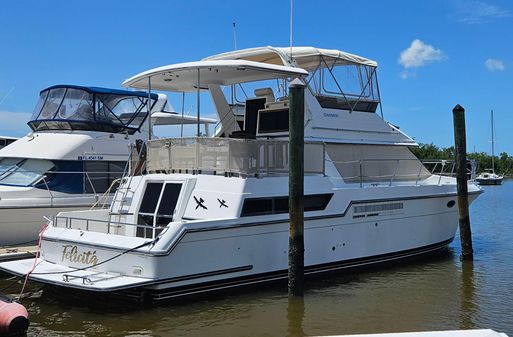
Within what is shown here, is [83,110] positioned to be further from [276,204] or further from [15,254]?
[276,204]

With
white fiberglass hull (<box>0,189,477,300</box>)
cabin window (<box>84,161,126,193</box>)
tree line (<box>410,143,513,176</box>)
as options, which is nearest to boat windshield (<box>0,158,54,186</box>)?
cabin window (<box>84,161,126,193</box>)

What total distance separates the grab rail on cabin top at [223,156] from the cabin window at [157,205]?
1.35 ft

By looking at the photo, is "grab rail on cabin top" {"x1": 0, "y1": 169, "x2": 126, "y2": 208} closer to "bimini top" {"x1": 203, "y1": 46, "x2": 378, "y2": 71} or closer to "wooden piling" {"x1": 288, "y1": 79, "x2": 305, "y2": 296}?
"bimini top" {"x1": 203, "y1": 46, "x2": 378, "y2": 71}

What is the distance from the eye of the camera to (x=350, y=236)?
11.5 m

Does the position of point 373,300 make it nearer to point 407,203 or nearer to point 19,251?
point 407,203

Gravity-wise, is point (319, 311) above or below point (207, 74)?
below

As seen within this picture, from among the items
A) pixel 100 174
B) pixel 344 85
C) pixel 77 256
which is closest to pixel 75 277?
pixel 77 256

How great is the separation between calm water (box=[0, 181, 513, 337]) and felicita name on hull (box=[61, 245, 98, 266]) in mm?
699

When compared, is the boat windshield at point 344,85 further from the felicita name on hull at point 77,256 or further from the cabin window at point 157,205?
the felicita name on hull at point 77,256

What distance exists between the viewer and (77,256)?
9.63 meters

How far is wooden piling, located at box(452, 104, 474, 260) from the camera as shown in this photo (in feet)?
44.1

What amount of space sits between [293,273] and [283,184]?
5.90ft

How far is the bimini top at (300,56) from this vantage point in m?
12.5

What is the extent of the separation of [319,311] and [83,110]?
32.3 feet
